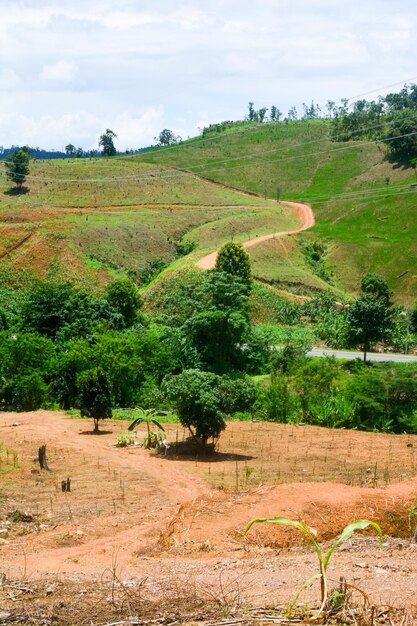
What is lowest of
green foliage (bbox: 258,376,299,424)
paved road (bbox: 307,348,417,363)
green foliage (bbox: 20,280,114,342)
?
green foliage (bbox: 258,376,299,424)

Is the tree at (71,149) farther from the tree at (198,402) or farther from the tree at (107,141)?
the tree at (198,402)

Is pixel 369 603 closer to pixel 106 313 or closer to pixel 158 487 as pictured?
pixel 158 487

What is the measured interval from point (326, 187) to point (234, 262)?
183 ft

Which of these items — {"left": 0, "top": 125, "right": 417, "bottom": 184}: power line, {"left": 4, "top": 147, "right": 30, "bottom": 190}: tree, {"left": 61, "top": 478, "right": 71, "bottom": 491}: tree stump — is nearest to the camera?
{"left": 61, "top": 478, "right": 71, "bottom": 491}: tree stump

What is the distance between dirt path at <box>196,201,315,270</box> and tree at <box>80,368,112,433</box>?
116 ft

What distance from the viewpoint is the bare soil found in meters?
8.72

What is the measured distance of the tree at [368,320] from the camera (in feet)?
136

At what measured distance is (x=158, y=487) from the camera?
17.6m

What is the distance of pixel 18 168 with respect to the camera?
294 ft

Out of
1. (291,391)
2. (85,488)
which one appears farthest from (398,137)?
(85,488)

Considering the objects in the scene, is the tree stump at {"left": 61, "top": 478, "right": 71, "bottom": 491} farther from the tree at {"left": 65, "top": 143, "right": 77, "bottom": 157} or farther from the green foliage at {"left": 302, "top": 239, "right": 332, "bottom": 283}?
the tree at {"left": 65, "top": 143, "right": 77, "bottom": 157}

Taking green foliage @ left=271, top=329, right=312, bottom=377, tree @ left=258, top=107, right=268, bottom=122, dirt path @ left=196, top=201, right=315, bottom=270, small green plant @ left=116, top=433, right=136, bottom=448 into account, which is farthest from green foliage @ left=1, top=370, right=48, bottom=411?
tree @ left=258, top=107, right=268, bottom=122

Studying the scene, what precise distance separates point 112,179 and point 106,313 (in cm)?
5731

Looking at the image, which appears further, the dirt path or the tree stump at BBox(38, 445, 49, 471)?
the dirt path
